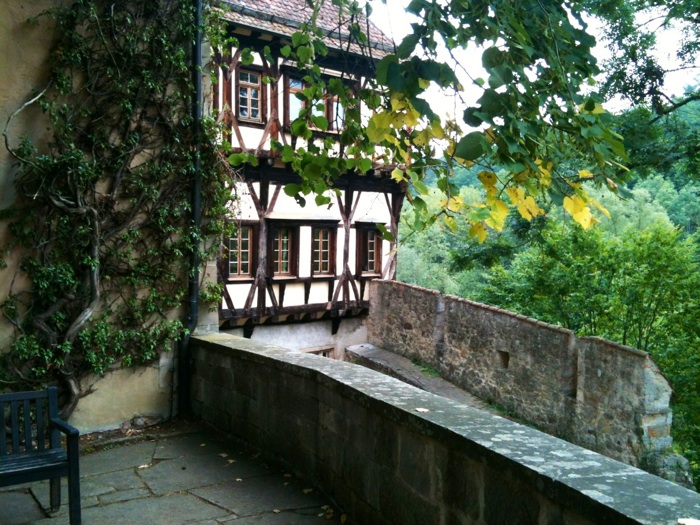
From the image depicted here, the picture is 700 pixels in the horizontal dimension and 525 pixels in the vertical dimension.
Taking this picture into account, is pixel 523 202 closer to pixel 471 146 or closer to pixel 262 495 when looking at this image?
pixel 471 146

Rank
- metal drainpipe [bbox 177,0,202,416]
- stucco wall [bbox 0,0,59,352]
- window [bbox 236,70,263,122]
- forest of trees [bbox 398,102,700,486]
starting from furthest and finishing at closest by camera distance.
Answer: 1. window [bbox 236,70,263,122]
2. forest of trees [bbox 398,102,700,486]
3. metal drainpipe [bbox 177,0,202,416]
4. stucco wall [bbox 0,0,59,352]

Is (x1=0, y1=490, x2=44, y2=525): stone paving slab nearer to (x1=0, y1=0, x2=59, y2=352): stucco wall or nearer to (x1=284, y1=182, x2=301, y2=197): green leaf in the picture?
(x1=0, y1=0, x2=59, y2=352): stucco wall

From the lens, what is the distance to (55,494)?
3.67 m

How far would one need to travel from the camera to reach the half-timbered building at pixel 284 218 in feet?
39.6

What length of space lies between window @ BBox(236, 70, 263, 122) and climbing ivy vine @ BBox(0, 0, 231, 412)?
6.50 meters

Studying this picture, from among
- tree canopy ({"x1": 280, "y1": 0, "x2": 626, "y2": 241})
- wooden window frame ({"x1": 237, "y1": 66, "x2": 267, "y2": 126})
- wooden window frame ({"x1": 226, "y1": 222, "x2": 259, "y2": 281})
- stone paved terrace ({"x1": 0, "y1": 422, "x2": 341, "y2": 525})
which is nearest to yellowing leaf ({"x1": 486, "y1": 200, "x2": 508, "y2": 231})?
tree canopy ({"x1": 280, "y1": 0, "x2": 626, "y2": 241})

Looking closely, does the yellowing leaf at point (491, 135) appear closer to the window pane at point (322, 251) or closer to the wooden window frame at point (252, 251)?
the wooden window frame at point (252, 251)

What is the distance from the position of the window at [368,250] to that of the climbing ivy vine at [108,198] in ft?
29.6

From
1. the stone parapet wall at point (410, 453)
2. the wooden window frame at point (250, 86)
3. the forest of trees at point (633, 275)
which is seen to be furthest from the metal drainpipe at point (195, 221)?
the wooden window frame at point (250, 86)

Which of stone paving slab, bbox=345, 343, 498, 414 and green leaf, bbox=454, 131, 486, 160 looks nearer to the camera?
green leaf, bbox=454, 131, 486, 160

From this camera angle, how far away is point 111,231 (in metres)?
5.18

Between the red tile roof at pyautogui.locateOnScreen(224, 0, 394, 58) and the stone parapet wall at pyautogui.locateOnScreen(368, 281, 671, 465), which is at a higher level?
the red tile roof at pyautogui.locateOnScreen(224, 0, 394, 58)

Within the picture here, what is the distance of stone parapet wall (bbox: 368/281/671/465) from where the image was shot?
8.87 metres

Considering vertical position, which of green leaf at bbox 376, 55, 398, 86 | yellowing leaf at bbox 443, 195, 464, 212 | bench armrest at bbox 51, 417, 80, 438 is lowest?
bench armrest at bbox 51, 417, 80, 438
